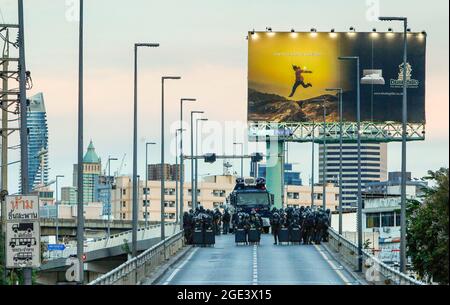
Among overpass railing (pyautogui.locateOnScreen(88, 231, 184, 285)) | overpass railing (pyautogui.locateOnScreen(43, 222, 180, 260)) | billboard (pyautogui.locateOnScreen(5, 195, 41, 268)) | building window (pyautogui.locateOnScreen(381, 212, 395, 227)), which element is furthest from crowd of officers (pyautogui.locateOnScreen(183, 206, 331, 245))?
building window (pyautogui.locateOnScreen(381, 212, 395, 227))

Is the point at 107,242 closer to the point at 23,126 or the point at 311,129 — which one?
the point at 311,129

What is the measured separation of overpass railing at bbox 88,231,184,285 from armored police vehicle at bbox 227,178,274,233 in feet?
44.2

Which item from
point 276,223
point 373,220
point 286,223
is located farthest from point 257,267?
point 373,220

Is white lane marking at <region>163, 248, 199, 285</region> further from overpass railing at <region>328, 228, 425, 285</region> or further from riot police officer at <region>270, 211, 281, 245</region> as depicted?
overpass railing at <region>328, 228, 425, 285</region>

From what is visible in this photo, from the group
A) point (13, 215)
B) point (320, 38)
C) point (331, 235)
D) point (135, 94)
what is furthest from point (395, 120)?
point (13, 215)

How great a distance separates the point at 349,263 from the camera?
214 ft

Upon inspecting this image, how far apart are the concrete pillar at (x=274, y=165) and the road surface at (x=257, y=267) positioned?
39882mm

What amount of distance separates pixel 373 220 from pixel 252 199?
67.9 metres

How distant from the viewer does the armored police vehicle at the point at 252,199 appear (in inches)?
3691

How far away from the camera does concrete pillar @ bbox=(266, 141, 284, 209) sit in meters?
122

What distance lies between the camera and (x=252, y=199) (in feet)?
308

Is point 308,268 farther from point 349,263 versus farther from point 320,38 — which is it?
point 320,38

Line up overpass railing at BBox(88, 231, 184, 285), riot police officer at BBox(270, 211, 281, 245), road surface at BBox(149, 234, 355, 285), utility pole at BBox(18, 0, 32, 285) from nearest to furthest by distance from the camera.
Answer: utility pole at BBox(18, 0, 32, 285) < overpass railing at BBox(88, 231, 184, 285) < road surface at BBox(149, 234, 355, 285) < riot police officer at BBox(270, 211, 281, 245)
